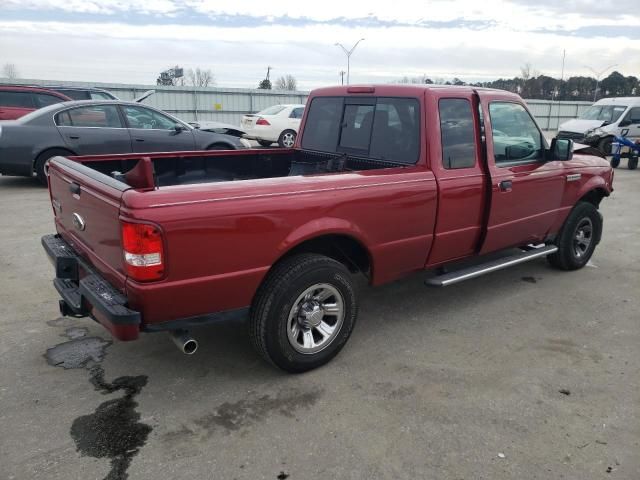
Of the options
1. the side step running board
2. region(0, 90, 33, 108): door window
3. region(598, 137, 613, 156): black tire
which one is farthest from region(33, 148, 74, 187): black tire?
region(598, 137, 613, 156): black tire

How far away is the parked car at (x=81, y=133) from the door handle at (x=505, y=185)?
7.07 m

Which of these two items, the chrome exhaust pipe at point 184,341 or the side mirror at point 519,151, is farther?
the side mirror at point 519,151

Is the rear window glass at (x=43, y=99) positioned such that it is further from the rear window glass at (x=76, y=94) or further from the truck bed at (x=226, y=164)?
the truck bed at (x=226, y=164)

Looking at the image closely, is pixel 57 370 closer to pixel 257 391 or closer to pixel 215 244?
pixel 257 391

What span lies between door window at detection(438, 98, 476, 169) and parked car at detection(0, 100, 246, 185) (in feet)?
22.5

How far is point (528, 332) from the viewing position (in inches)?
167

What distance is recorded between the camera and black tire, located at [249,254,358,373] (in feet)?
10.5

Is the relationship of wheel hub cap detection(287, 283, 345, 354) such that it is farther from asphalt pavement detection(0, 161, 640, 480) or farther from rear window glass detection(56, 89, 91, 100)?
rear window glass detection(56, 89, 91, 100)

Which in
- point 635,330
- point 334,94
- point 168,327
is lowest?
point 635,330

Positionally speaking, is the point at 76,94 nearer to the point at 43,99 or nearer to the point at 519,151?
the point at 43,99

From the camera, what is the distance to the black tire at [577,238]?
5465mm

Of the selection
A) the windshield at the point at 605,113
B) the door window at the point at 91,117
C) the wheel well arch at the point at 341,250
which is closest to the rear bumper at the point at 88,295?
the wheel well arch at the point at 341,250

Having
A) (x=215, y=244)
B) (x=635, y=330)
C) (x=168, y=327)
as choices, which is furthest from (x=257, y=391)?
(x=635, y=330)

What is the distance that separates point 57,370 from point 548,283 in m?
4.53
